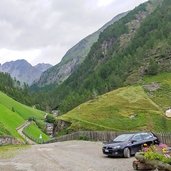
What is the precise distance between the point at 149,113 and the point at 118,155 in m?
83.2

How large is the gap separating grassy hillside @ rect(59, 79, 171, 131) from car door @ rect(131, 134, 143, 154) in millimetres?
66873

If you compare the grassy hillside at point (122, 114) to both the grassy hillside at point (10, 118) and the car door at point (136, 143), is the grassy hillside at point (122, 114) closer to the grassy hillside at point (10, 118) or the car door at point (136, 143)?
the grassy hillside at point (10, 118)

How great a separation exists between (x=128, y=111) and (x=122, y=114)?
3.88 meters

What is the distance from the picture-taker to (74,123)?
110062 mm

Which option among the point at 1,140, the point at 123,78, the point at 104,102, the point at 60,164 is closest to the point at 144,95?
the point at 104,102

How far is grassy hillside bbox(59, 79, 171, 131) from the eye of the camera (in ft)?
352

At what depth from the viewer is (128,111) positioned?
12250cm

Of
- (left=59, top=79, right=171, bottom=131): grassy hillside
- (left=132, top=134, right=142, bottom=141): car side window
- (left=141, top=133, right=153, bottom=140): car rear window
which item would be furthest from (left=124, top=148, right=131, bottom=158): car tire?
(left=59, top=79, right=171, bottom=131): grassy hillside

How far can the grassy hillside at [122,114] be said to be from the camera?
107375 mm

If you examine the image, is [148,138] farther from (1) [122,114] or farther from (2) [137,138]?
(1) [122,114]

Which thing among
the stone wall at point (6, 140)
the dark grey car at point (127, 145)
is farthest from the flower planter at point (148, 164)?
the stone wall at point (6, 140)

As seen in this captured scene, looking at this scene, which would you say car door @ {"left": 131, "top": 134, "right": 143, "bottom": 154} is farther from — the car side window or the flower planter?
the flower planter

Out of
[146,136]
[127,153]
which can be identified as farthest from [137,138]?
[127,153]

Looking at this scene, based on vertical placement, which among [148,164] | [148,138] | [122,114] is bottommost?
[148,164]
